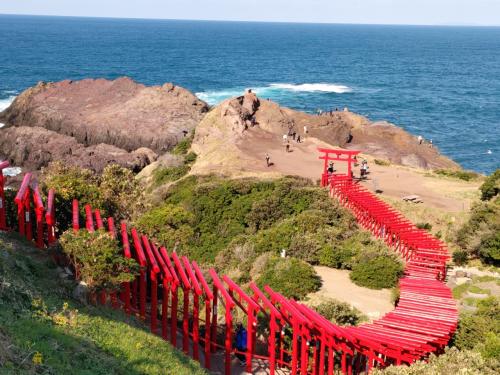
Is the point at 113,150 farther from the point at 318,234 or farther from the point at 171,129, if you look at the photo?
the point at 318,234

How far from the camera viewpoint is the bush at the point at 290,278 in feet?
65.1

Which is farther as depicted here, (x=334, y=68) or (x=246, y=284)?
(x=334, y=68)

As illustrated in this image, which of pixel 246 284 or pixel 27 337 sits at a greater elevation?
pixel 27 337

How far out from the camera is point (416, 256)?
2142 centimetres

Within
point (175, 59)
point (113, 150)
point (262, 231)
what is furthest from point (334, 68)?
point (262, 231)

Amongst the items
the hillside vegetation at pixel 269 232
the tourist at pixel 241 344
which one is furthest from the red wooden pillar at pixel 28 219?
the tourist at pixel 241 344

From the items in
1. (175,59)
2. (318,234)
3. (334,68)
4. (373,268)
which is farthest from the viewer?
(175,59)

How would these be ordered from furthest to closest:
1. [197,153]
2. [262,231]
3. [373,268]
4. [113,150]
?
1. [113,150]
2. [197,153]
3. [262,231]
4. [373,268]

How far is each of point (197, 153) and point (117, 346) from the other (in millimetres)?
31345

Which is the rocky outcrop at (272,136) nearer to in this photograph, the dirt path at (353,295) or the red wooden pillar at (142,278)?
the dirt path at (353,295)


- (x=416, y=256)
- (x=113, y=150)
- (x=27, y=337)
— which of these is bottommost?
(x=113, y=150)

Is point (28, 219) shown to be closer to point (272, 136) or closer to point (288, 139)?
point (288, 139)

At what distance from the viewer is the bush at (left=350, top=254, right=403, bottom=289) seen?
67.9 ft

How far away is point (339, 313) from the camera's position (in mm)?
17391
